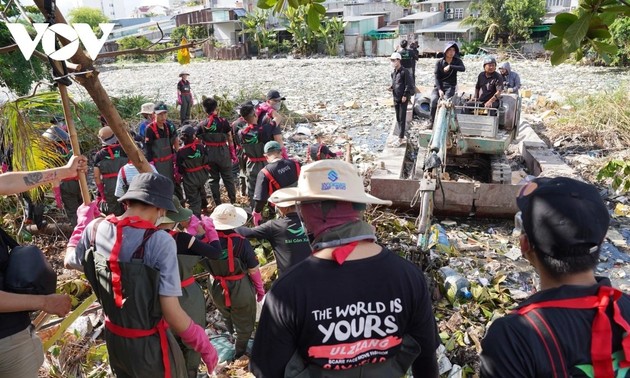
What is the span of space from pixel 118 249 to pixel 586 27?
217cm

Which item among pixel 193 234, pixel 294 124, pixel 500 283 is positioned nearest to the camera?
pixel 193 234

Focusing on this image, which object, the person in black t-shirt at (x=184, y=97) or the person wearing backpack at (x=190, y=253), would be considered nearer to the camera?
the person wearing backpack at (x=190, y=253)

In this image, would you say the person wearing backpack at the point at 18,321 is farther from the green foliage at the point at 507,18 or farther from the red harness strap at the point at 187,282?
the green foliage at the point at 507,18

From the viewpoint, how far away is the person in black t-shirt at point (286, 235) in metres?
3.60

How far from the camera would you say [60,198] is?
5.66 metres

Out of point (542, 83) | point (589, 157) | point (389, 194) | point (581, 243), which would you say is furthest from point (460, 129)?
point (542, 83)

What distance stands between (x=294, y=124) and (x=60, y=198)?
623 cm

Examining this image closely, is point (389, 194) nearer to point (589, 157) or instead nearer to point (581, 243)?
point (589, 157)

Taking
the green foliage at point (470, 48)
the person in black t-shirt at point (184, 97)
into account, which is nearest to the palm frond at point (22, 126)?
the person in black t-shirt at point (184, 97)

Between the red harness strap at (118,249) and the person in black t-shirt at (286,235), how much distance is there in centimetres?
137

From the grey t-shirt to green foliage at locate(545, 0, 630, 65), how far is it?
6.21 ft

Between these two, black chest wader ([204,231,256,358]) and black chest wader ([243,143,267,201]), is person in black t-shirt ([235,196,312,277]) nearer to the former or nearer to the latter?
black chest wader ([204,231,256,358])
